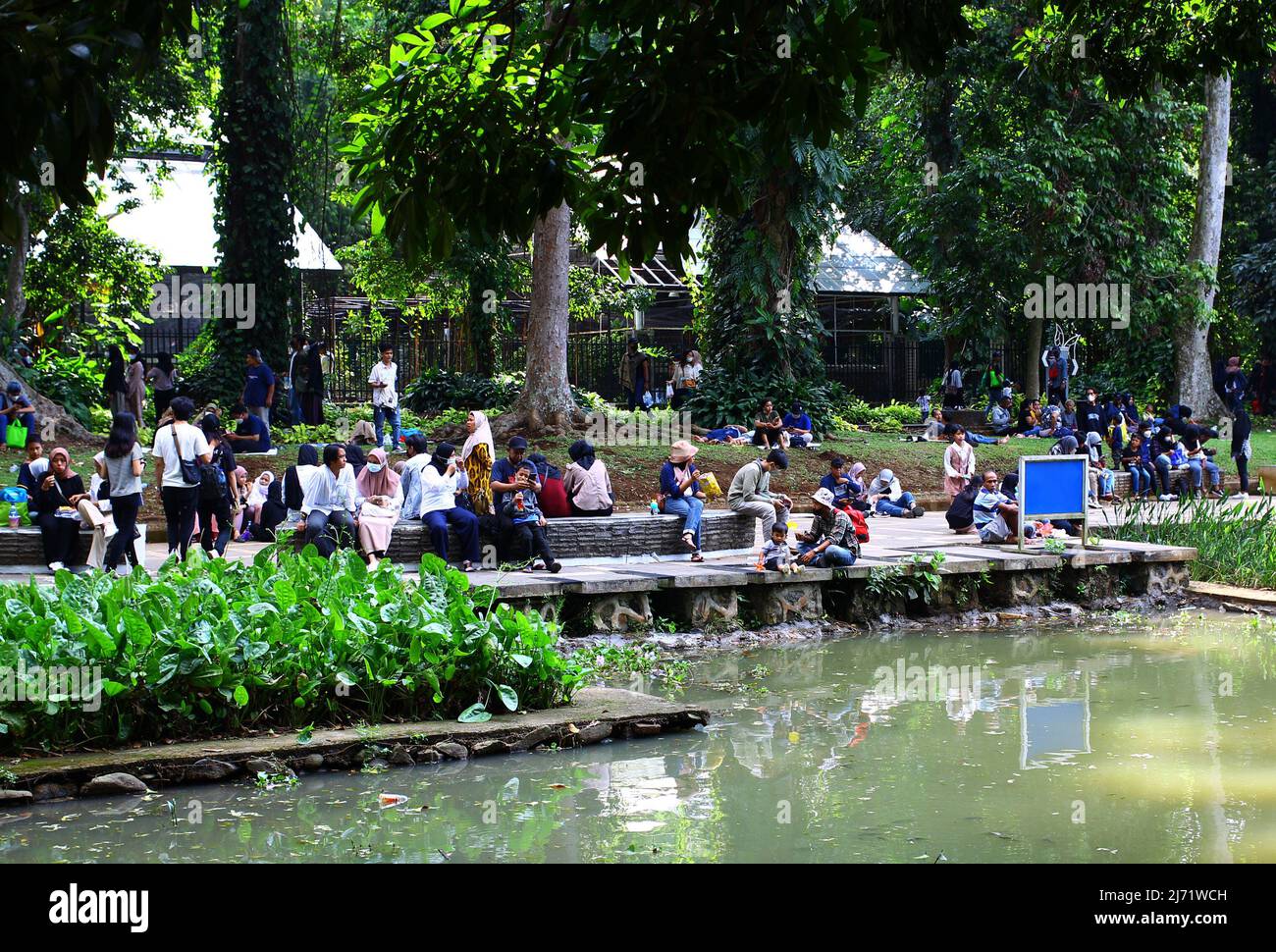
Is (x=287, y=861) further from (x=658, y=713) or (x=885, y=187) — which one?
(x=885, y=187)

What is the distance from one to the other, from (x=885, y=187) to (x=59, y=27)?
3663cm

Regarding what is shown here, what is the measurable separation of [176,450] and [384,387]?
9.44 m

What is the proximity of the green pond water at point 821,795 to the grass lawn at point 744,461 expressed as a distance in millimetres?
7763

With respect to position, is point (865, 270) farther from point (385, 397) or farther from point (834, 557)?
point (834, 557)

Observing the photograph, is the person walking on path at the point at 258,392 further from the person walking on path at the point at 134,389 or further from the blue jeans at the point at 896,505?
the blue jeans at the point at 896,505

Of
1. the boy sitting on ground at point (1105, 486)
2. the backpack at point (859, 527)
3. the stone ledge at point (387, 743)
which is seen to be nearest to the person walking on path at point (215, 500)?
the stone ledge at point (387, 743)

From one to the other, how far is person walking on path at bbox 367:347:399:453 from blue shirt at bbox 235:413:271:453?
2.08 meters

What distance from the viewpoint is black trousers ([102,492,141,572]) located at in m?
12.9

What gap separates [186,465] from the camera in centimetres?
1319

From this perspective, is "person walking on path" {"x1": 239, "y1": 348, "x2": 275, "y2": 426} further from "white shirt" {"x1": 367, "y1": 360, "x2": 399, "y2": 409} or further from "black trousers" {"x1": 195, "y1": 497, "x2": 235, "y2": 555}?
"black trousers" {"x1": 195, "y1": 497, "x2": 235, "y2": 555}

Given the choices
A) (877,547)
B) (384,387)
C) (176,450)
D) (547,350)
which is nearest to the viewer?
(176,450)

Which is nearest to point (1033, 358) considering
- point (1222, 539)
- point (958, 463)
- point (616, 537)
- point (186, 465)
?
point (958, 463)

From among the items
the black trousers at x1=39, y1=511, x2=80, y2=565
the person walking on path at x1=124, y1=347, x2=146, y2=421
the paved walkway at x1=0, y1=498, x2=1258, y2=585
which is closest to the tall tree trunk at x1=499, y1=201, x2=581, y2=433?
the paved walkway at x1=0, y1=498, x2=1258, y2=585

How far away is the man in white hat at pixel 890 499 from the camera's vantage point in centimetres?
2062
